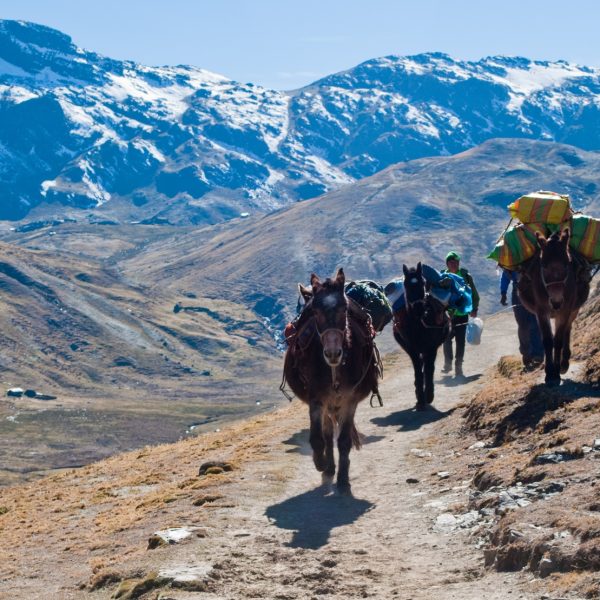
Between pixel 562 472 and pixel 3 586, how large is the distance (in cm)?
862

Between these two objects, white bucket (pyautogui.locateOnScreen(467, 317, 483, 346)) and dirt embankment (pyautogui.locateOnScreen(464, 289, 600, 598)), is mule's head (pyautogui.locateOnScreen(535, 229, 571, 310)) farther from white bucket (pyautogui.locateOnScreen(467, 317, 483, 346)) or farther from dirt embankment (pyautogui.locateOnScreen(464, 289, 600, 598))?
white bucket (pyautogui.locateOnScreen(467, 317, 483, 346))

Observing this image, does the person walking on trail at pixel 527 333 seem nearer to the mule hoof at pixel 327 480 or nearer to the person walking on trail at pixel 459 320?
the person walking on trail at pixel 459 320

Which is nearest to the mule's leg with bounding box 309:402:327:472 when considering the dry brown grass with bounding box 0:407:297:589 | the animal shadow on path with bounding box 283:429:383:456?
the dry brown grass with bounding box 0:407:297:589

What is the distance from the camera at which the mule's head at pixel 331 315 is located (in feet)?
52.5

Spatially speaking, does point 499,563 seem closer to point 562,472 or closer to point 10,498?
point 562,472

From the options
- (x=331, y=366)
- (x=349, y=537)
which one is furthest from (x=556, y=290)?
(x=349, y=537)

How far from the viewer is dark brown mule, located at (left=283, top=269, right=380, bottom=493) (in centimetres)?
1636

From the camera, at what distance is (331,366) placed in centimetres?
1633

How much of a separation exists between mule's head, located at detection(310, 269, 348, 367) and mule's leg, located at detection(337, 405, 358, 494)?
66.6 inches

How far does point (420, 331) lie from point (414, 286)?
3.98 ft

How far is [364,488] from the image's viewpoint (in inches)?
697

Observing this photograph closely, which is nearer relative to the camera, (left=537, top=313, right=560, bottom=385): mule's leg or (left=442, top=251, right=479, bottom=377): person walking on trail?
(left=537, top=313, right=560, bottom=385): mule's leg

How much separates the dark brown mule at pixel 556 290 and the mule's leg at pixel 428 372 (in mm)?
4744

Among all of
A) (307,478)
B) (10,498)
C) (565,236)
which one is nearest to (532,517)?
(307,478)
